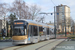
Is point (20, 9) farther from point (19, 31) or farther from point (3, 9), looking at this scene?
point (19, 31)

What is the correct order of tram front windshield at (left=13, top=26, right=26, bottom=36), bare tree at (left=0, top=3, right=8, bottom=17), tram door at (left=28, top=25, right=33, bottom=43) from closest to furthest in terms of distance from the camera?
tram front windshield at (left=13, top=26, right=26, bottom=36), tram door at (left=28, top=25, right=33, bottom=43), bare tree at (left=0, top=3, right=8, bottom=17)

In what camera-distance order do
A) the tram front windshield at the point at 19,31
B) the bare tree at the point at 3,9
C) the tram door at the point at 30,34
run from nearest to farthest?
the tram front windshield at the point at 19,31, the tram door at the point at 30,34, the bare tree at the point at 3,9

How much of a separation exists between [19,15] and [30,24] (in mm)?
Answer: 23182

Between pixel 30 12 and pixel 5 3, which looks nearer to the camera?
pixel 5 3

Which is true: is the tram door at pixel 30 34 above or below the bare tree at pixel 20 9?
below

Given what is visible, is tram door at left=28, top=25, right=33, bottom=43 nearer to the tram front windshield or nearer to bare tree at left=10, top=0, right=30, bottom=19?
the tram front windshield

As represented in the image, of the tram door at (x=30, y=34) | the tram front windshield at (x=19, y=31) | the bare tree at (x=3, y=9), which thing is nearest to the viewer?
the tram front windshield at (x=19, y=31)

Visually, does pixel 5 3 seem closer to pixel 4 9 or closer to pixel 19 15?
pixel 4 9

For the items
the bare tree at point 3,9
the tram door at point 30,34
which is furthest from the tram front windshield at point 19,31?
the bare tree at point 3,9

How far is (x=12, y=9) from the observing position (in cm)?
4216

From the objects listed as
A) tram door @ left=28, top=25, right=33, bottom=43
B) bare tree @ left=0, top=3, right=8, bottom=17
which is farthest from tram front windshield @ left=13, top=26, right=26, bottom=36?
bare tree @ left=0, top=3, right=8, bottom=17

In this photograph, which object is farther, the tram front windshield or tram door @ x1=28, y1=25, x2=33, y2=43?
tram door @ x1=28, y1=25, x2=33, y2=43

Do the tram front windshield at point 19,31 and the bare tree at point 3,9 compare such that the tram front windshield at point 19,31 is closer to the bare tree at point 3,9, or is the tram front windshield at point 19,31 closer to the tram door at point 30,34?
the tram door at point 30,34

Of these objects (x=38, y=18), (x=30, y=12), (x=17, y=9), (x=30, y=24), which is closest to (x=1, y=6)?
(x=17, y=9)
